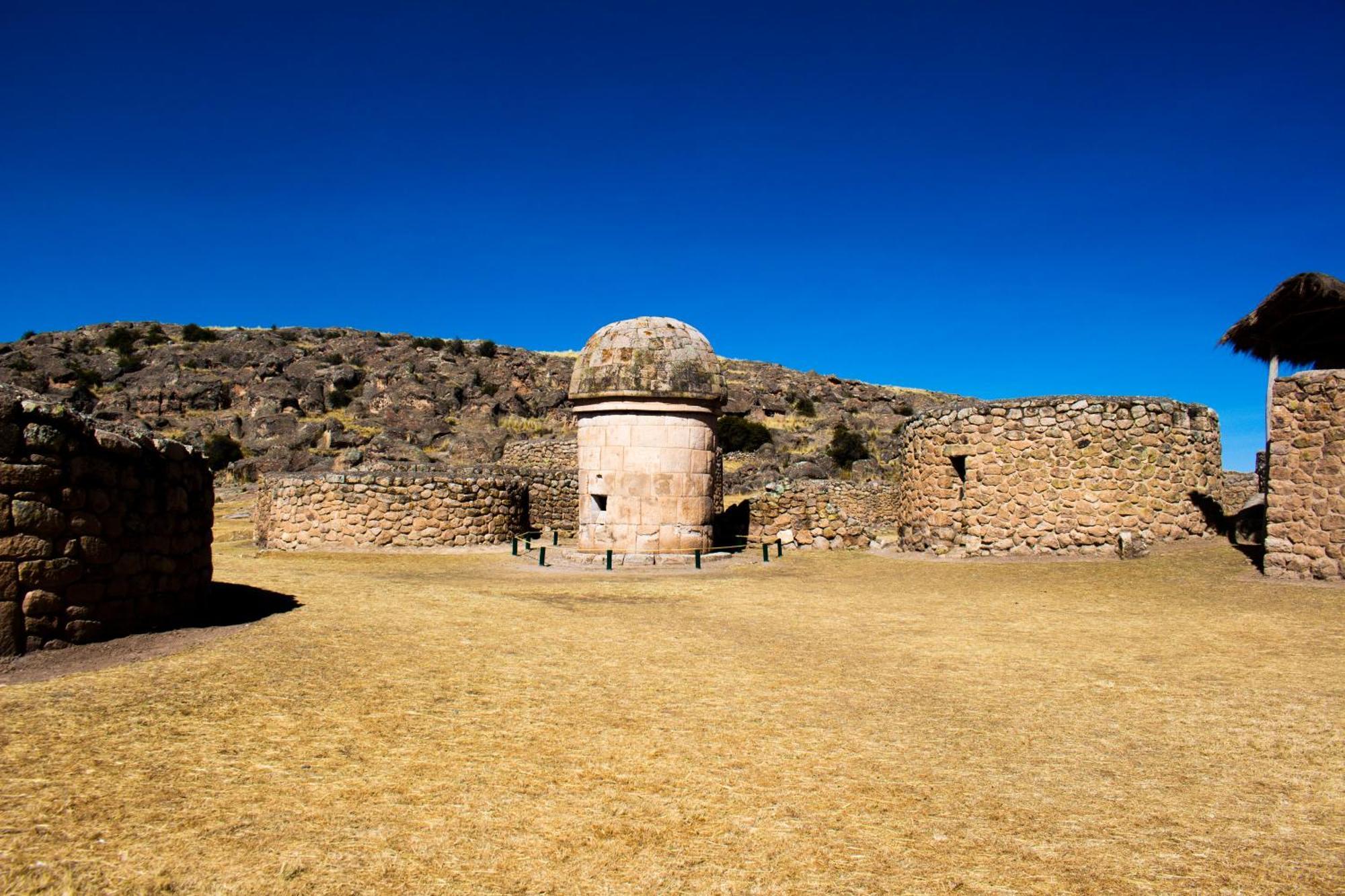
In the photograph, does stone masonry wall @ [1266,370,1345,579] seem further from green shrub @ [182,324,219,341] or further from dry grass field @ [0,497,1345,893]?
green shrub @ [182,324,219,341]

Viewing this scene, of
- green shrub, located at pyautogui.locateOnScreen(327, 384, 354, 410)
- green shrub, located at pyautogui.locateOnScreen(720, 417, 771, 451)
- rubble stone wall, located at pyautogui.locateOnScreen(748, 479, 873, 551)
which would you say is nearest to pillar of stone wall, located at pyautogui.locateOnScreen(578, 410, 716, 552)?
rubble stone wall, located at pyautogui.locateOnScreen(748, 479, 873, 551)

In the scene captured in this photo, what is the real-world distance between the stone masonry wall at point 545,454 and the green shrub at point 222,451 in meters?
18.9

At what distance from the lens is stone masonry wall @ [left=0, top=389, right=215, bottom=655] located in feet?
18.3

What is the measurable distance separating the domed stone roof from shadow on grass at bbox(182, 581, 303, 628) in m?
7.02

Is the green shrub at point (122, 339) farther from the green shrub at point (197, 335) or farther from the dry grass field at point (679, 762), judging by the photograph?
the dry grass field at point (679, 762)

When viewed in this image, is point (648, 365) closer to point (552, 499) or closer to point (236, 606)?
point (552, 499)

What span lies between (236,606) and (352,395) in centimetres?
4574

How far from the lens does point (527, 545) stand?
18078 mm

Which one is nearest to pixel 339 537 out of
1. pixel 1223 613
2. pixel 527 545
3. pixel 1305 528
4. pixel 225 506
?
pixel 527 545

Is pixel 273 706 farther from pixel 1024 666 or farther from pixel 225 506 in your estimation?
pixel 225 506

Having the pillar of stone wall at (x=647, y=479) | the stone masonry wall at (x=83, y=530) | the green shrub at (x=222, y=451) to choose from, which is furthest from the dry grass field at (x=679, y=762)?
the green shrub at (x=222, y=451)

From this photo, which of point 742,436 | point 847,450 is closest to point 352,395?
point 742,436

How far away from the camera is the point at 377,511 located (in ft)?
57.1

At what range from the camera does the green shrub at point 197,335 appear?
5898 cm
